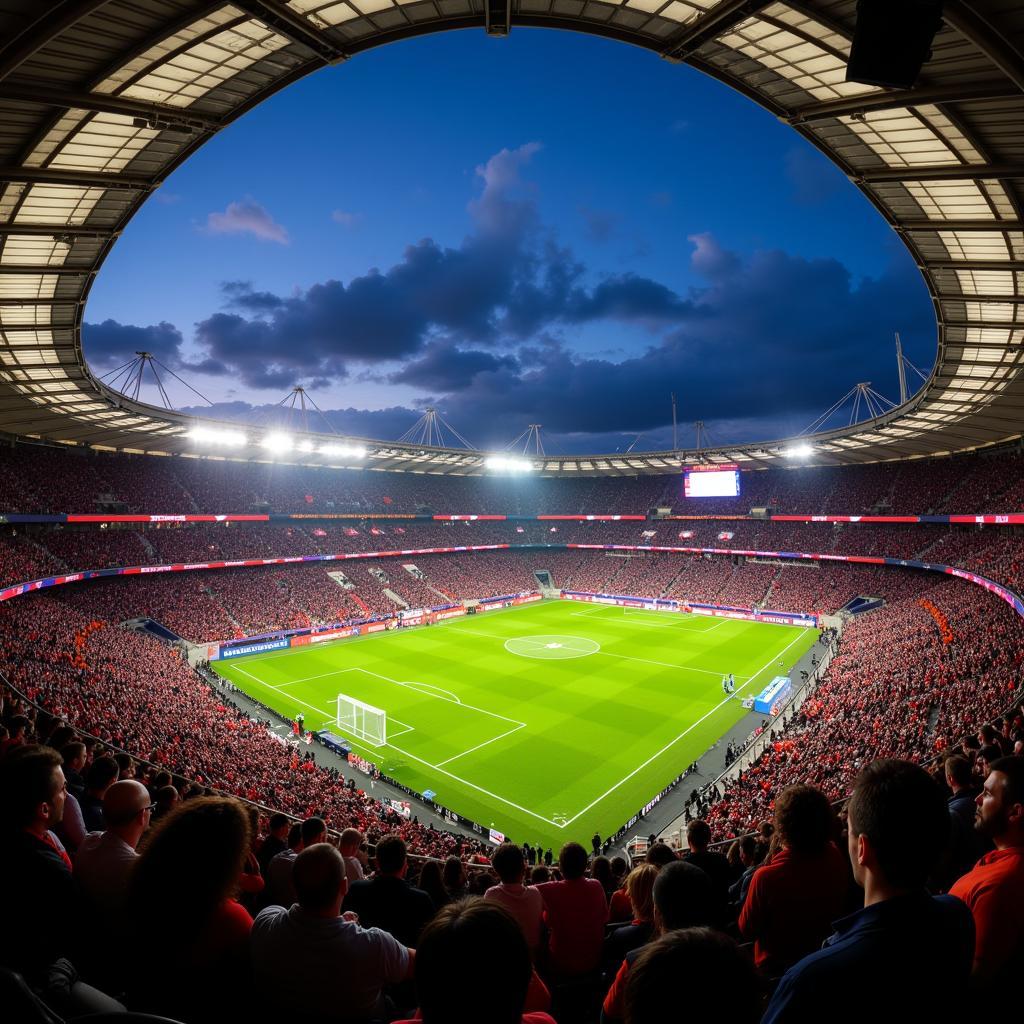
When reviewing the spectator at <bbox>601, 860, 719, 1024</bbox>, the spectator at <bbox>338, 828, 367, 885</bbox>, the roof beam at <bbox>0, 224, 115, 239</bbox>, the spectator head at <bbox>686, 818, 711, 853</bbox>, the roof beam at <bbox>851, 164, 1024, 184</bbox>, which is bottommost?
the spectator at <bbox>338, 828, 367, 885</bbox>

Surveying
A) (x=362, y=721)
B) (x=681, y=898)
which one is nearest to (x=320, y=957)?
(x=681, y=898)

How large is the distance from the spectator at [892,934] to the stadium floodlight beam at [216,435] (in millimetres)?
44504

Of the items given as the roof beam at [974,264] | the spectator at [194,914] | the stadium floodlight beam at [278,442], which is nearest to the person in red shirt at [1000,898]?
the spectator at [194,914]

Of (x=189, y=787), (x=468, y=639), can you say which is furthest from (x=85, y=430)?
(x=189, y=787)

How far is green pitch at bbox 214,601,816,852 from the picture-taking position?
23.5m

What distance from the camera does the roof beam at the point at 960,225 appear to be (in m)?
15.3

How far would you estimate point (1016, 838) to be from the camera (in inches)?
140

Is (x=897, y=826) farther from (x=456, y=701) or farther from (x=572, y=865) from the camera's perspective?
(x=456, y=701)

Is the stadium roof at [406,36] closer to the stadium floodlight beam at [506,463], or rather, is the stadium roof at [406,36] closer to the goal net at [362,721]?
the goal net at [362,721]

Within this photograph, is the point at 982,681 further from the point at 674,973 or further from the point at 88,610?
the point at 88,610

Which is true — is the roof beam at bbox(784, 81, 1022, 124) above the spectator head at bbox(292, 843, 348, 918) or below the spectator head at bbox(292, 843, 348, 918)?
above

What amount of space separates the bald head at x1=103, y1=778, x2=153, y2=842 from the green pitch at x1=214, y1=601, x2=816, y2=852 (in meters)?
18.3

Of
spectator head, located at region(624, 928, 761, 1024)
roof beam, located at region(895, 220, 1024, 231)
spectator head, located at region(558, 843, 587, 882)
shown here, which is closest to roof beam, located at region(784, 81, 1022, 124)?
roof beam, located at region(895, 220, 1024, 231)

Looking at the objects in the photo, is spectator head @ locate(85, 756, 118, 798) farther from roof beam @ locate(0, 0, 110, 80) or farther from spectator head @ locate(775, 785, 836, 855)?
roof beam @ locate(0, 0, 110, 80)
